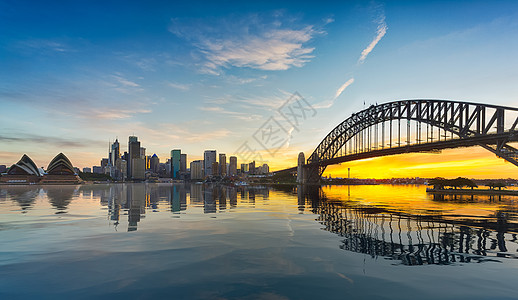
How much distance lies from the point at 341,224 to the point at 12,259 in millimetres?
23717

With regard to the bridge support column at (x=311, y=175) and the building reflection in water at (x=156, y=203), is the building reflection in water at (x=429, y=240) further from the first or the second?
the bridge support column at (x=311, y=175)

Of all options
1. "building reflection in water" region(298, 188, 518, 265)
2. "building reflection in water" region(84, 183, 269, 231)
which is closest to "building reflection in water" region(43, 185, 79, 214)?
"building reflection in water" region(84, 183, 269, 231)

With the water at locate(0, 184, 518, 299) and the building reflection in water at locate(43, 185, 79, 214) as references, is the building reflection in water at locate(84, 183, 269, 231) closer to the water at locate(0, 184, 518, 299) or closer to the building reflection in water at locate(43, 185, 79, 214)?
the building reflection in water at locate(43, 185, 79, 214)

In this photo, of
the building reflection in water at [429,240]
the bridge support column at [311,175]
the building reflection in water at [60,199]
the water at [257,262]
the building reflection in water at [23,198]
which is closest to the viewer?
the water at [257,262]

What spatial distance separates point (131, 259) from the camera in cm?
1559

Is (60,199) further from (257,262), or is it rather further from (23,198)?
(257,262)

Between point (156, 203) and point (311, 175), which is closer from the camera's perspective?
point (156, 203)

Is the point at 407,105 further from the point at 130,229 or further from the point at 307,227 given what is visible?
the point at 130,229

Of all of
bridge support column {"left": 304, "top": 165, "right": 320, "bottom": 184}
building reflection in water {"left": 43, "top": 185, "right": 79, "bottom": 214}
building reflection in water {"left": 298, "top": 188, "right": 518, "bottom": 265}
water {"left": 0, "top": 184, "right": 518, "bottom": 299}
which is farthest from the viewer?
bridge support column {"left": 304, "top": 165, "right": 320, "bottom": 184}

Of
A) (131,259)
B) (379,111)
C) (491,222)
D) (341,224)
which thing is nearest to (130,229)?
(131,259)

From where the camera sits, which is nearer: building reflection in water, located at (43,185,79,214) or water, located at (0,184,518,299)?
water, located at (0,184,518,299)

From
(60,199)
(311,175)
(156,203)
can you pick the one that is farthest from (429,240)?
(311,175)

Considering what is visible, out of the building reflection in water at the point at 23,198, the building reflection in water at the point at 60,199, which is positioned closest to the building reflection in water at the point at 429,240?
the building reflection in water at the point at 60,199

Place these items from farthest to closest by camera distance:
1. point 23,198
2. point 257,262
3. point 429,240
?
point 23,198 → point 429,240 → point 257,262
